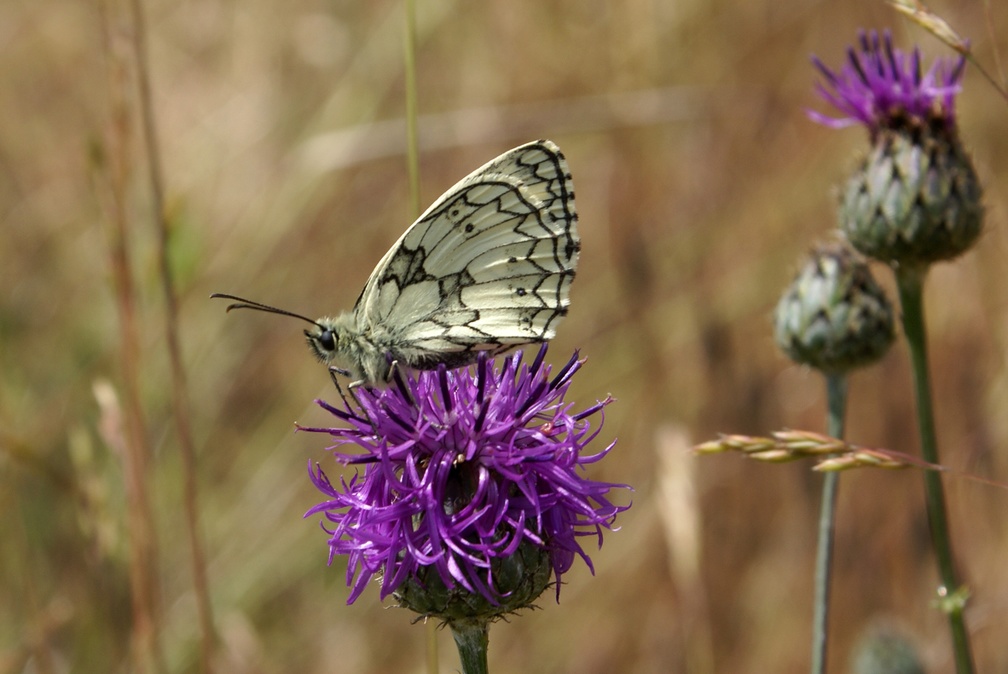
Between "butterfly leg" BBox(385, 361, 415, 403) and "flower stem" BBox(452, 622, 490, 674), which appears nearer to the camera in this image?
"flower stem" BBox(452, 622, 490, 674)

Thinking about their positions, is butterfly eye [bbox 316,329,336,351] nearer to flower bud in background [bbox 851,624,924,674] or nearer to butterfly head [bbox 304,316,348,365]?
butterfly head [bbox 304,316,348,365]

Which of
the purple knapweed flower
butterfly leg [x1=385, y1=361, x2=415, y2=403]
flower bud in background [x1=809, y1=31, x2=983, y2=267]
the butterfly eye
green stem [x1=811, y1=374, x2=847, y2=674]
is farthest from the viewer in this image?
flower bud in background [x1=809, y1=31, x2=983, y2=267]

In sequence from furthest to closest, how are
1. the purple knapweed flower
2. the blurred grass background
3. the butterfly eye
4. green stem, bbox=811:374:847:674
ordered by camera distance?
the blurred grass background → green stem, bbox=811:374:847:674 → the butterfly eye → the purple knapweed flower

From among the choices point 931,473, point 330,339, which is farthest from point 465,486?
point 931,473

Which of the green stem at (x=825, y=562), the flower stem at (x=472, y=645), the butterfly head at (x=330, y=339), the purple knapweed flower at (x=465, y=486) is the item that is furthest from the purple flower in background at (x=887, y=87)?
the flower stem at (x=472, y=645)

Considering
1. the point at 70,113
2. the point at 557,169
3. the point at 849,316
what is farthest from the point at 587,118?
the point at 70,113

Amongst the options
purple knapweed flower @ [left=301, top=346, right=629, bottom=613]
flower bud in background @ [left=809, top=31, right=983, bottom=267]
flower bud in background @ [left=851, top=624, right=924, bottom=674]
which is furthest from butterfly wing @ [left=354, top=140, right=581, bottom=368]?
flower bud in background @ [left=851, top=624, right=924, bottom=674]

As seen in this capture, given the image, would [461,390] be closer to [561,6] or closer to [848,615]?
[848,615]
